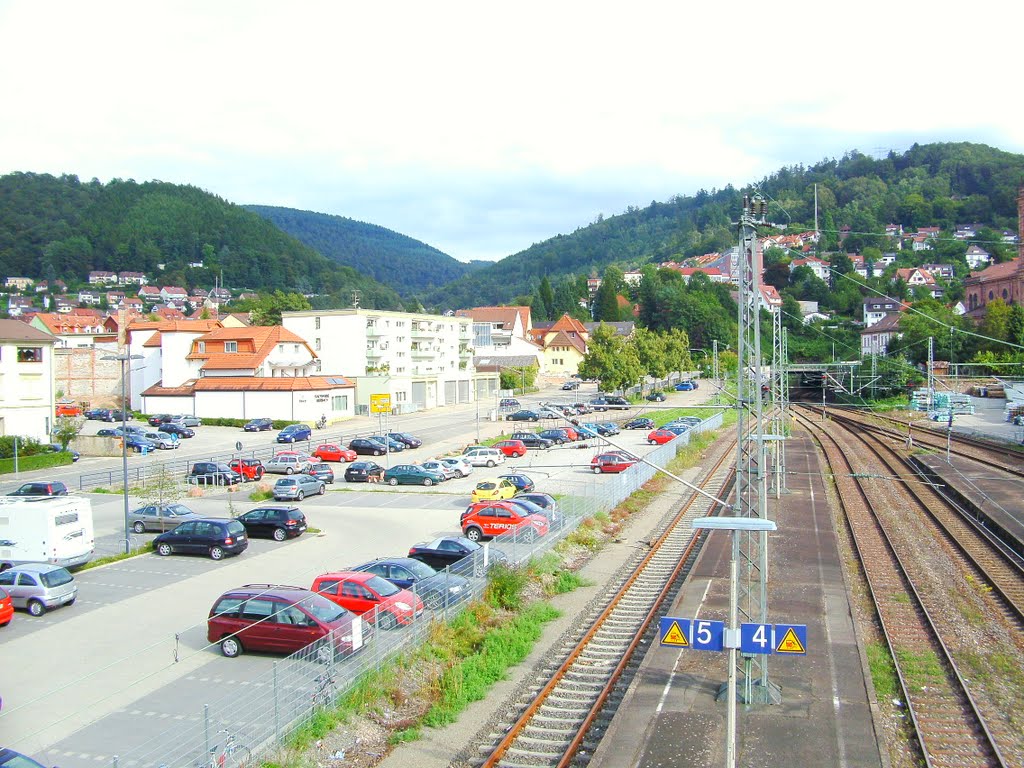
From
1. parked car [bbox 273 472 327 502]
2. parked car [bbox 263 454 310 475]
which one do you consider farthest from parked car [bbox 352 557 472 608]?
parked car [bbox 263 454 310 475]

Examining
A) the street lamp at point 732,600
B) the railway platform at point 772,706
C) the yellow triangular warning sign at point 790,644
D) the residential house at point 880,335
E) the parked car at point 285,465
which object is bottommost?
the railway platform at point 772,706

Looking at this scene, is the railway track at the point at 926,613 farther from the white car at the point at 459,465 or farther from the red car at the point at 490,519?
the white car at the point at 459,465

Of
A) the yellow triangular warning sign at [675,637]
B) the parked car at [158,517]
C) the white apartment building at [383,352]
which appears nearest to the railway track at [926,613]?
the yellow triangular warning sign at [675,637]

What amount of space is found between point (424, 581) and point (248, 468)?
24.2 meters

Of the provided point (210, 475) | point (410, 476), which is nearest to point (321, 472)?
point (410, 476)

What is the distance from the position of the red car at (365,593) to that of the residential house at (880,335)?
9382cm

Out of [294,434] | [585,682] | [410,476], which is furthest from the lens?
[294,434]

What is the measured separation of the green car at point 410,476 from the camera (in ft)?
128

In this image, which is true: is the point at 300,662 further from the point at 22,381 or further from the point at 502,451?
the point at 22,381

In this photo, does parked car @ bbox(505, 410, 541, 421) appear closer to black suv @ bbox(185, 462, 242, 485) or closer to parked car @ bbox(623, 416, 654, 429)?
parked car @ bbox(623, 416, 654, 429)

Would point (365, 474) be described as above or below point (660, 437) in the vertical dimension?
below

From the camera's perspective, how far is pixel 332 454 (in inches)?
1806

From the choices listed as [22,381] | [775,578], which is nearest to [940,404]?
[775,578]

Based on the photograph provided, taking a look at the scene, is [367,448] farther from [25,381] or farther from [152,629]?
[152,629]
